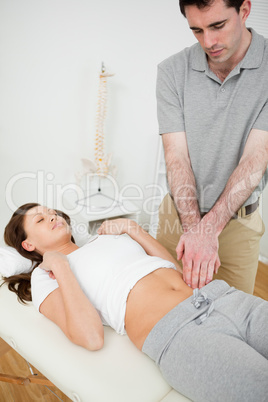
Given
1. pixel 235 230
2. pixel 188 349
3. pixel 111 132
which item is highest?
pixel 111 132

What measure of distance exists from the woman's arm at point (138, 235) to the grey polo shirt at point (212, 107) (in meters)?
0.30

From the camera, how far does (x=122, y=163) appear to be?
118 inches

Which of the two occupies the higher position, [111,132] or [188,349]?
[111,132]

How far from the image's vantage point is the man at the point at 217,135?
4.04 feet

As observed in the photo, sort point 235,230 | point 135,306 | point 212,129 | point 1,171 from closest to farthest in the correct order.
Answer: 1. point 135,306
2. point 212,129
3. point 235,230
4. point 1,171

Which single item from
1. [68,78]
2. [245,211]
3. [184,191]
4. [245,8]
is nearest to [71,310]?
[184,191]

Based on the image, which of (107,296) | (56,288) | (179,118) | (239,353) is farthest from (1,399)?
(179,118)

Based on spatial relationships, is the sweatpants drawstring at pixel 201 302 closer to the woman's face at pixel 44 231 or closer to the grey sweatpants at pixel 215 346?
the grey sweatpants at pixel 215 346

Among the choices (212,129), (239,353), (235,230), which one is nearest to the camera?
(239,353)

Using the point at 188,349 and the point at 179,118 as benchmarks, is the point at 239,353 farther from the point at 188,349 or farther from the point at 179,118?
the point at 179,118

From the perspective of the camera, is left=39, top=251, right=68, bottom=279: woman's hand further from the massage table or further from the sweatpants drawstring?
the sweatpants drawstring

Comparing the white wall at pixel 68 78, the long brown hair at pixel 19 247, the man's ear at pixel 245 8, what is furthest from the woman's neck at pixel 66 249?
the man's ear at pixel 245 8

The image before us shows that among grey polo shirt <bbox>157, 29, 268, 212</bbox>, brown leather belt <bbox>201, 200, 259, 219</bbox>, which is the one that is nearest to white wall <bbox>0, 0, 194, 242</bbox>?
grey polo shirt <bbox>157, 29, 268, 212</bbox>

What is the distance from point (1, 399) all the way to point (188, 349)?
1050 millimetres
